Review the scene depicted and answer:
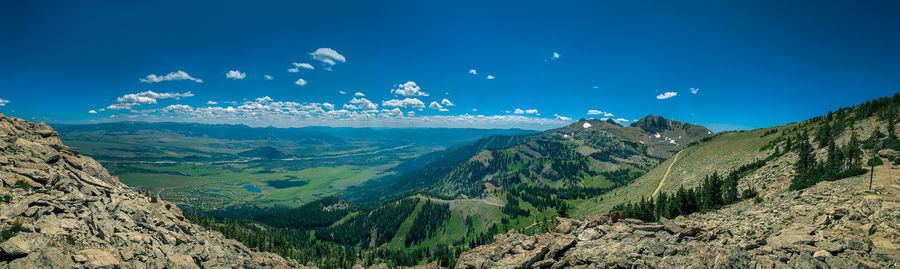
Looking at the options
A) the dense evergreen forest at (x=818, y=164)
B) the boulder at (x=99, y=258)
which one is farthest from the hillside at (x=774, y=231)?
the boulder at (x=99, y=258)

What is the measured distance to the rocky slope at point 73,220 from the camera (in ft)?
80.3

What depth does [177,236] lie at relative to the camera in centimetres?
4009

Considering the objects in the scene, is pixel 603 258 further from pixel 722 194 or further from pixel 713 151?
pixel 713 151

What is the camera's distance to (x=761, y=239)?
91.7 ft

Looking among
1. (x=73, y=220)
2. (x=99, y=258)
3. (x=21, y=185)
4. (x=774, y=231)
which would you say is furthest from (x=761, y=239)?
(x=21, y=185)

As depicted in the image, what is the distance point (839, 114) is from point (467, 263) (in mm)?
152616

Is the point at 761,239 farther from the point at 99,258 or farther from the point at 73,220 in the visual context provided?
the point at 73,220

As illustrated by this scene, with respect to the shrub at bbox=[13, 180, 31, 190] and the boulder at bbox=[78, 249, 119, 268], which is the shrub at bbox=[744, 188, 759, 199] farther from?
the shrub at bbox=[13, 180, 31, 190]

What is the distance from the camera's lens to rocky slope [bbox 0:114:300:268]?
24.5 meters

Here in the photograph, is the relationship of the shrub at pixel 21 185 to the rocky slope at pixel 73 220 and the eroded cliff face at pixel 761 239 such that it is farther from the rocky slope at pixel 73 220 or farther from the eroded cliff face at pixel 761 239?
the eroded cliff face at pixel 761 239

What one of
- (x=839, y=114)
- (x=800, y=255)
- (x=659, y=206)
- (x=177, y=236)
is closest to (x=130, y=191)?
(x=177, y=236)

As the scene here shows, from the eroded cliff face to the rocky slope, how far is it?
38.0 m

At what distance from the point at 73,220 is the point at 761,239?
6426 centimetres

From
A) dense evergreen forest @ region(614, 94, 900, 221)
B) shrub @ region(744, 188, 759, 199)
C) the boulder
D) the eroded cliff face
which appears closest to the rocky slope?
the boulder
